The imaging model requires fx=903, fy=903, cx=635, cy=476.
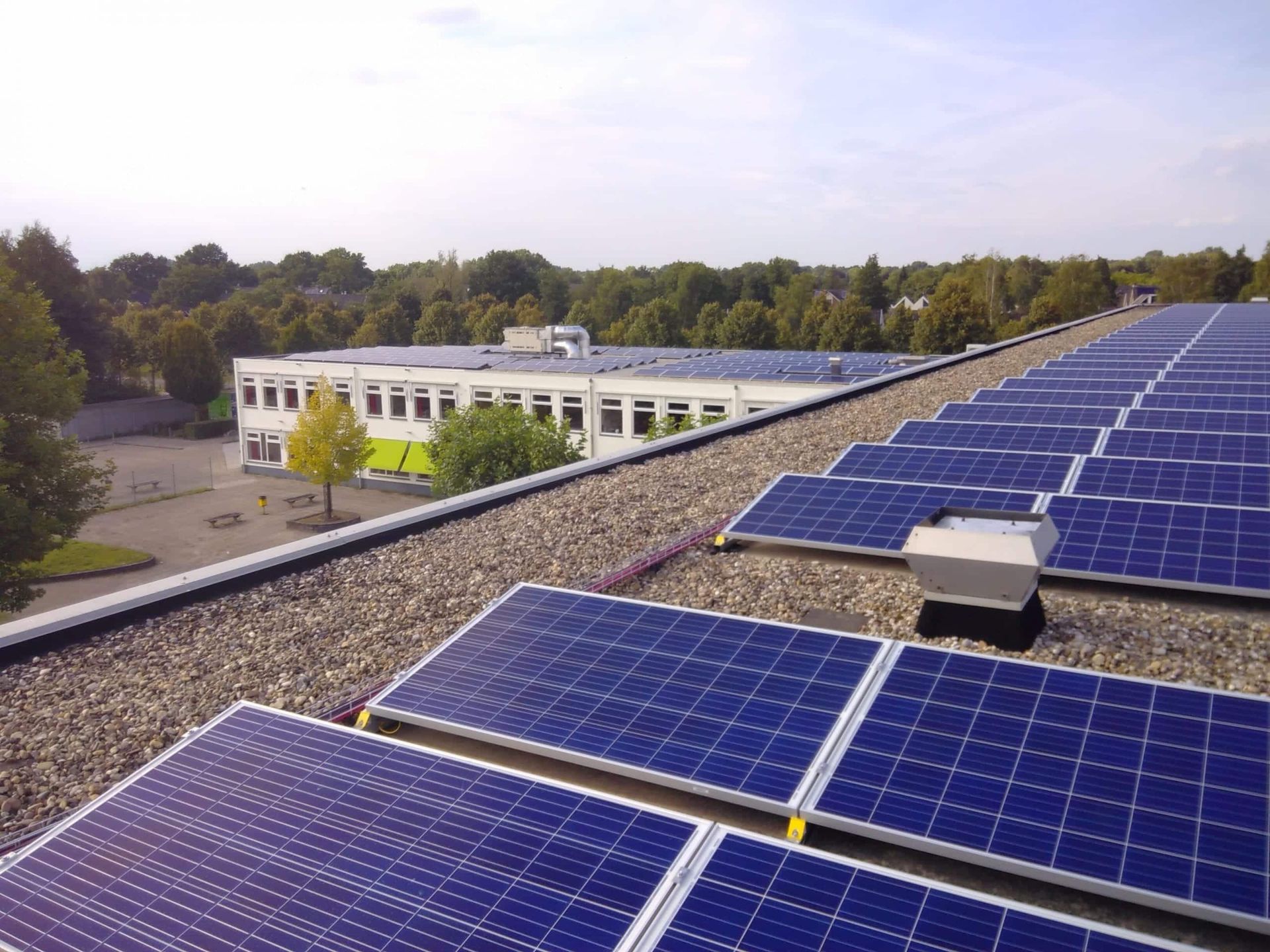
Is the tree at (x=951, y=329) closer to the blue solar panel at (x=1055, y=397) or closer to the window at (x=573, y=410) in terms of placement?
the window at (x=573, y=410)

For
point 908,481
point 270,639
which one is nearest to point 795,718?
point 270,639

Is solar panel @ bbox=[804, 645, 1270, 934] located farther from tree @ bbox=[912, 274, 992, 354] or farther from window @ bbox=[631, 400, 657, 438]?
tree @ bbox=[912, 274, 992, 354]

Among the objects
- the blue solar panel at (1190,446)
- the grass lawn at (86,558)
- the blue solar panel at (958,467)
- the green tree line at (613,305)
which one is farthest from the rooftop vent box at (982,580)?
the green tree line at (613,305)

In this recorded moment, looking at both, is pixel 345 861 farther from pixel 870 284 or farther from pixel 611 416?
pixel 870 284

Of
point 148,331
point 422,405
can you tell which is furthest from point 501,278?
point 422,405

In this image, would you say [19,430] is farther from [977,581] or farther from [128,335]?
[128,335]

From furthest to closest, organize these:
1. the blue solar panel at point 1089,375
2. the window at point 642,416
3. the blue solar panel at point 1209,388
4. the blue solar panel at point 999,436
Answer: the window at point 642,416, the blue solar panel at point 1089,375, the blue solar panel at point 1209,388, the blue solar panel at point 999,436
